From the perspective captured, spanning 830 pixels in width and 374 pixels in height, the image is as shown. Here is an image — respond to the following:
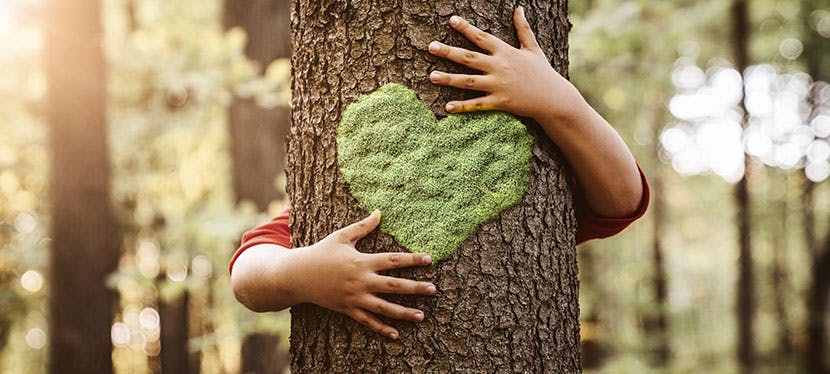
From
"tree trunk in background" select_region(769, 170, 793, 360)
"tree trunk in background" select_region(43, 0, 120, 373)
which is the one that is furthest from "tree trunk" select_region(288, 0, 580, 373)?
"tree trunk in background" select_region(769, 170, 793, 360)

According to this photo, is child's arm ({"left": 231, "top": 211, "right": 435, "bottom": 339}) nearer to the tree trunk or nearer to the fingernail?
the tree trunk

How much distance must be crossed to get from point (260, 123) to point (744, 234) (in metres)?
8.34

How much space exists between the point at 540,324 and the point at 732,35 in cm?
991

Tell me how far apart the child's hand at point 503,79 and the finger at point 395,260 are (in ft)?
1.17

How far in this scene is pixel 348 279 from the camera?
1402mm

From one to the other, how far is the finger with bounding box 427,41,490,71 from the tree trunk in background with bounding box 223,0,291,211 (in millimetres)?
3666

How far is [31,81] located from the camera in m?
8.09

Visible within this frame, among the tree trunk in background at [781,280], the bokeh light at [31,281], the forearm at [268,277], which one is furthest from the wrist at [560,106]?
the tree trunk in background at [781,280]

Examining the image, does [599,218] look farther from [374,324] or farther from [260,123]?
[260,123]

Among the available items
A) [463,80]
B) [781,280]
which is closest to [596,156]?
[463,80]

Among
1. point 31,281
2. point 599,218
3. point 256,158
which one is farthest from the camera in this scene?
point 31,281

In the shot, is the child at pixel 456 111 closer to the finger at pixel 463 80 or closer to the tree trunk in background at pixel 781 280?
the finger at pixel 463 80

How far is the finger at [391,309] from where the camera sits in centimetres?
138

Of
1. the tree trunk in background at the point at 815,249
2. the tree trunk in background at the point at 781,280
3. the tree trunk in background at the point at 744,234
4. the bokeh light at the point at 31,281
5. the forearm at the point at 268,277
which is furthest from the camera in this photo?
the tree trunk in background at the point at 781,280
